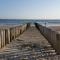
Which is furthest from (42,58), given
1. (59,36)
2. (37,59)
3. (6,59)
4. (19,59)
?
(59,36)

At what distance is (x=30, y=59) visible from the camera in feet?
14.9

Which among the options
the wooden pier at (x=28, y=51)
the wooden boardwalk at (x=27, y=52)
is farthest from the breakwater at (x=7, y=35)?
the wooden boardwalk at (x=27, y=52)

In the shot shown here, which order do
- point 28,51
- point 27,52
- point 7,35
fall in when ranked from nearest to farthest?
1. point 27,52
2. point 28,51
3. point 7,35

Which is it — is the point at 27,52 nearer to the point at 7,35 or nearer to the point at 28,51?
the point at 28,51

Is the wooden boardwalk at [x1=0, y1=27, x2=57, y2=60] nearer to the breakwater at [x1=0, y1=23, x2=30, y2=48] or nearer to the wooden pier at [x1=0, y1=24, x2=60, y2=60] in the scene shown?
Answer: the wooden pier at [x1=0, y1=24, x2=60, y2=60]

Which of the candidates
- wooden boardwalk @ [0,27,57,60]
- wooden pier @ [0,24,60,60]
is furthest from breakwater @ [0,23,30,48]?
wooden boardwalk @ [0,27,57,60]

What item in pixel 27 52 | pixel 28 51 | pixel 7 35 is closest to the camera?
pixel 27 52

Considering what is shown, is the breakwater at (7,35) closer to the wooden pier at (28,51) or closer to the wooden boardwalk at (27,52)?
the wooden pier at (28,51)

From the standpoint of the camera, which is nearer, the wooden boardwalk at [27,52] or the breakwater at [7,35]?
the wooden boardwalk at [27,52]

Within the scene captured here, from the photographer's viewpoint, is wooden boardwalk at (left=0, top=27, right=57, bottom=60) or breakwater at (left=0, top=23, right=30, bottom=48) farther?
breakwater at (left=0, top=23, right=30, bottom=48)

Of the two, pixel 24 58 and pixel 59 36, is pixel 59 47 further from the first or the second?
pixel 24 58

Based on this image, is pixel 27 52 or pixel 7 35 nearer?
pixel 27 52

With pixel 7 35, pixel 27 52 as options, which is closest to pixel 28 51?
pixel 27 52

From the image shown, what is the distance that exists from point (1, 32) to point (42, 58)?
7.64 m
